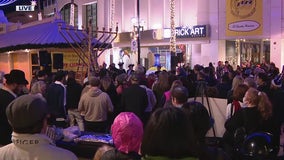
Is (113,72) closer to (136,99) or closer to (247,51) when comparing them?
(136,99)

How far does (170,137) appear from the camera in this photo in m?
2.31

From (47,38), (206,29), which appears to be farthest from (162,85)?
(206,29)

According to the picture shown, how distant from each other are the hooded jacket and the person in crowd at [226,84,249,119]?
8.57 ft

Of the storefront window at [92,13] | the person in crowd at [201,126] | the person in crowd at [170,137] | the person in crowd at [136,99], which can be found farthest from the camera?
the storefront window at [92,13]

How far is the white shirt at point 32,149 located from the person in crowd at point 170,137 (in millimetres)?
613

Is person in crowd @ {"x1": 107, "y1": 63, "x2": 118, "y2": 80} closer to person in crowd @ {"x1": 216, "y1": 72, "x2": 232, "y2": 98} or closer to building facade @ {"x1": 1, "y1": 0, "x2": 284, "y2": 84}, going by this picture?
building facade @ {"x1": 1, "y1": 0, "x2": 284, "y2": 84}

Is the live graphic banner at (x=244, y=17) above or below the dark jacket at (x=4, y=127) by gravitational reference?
above

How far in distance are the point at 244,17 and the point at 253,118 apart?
1889 cm

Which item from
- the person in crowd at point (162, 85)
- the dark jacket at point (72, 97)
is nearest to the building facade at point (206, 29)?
the dark jacket at point (72, 97)

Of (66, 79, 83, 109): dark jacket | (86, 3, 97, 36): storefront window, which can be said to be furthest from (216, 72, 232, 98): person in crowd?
(86, 3, 97, 36): storefront window

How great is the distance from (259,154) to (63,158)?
3.34 metres

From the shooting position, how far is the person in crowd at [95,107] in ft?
25.5

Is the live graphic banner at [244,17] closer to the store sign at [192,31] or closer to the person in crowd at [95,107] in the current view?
the store sign at [192,31]

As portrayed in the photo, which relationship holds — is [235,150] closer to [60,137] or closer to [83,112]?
[60,137]
